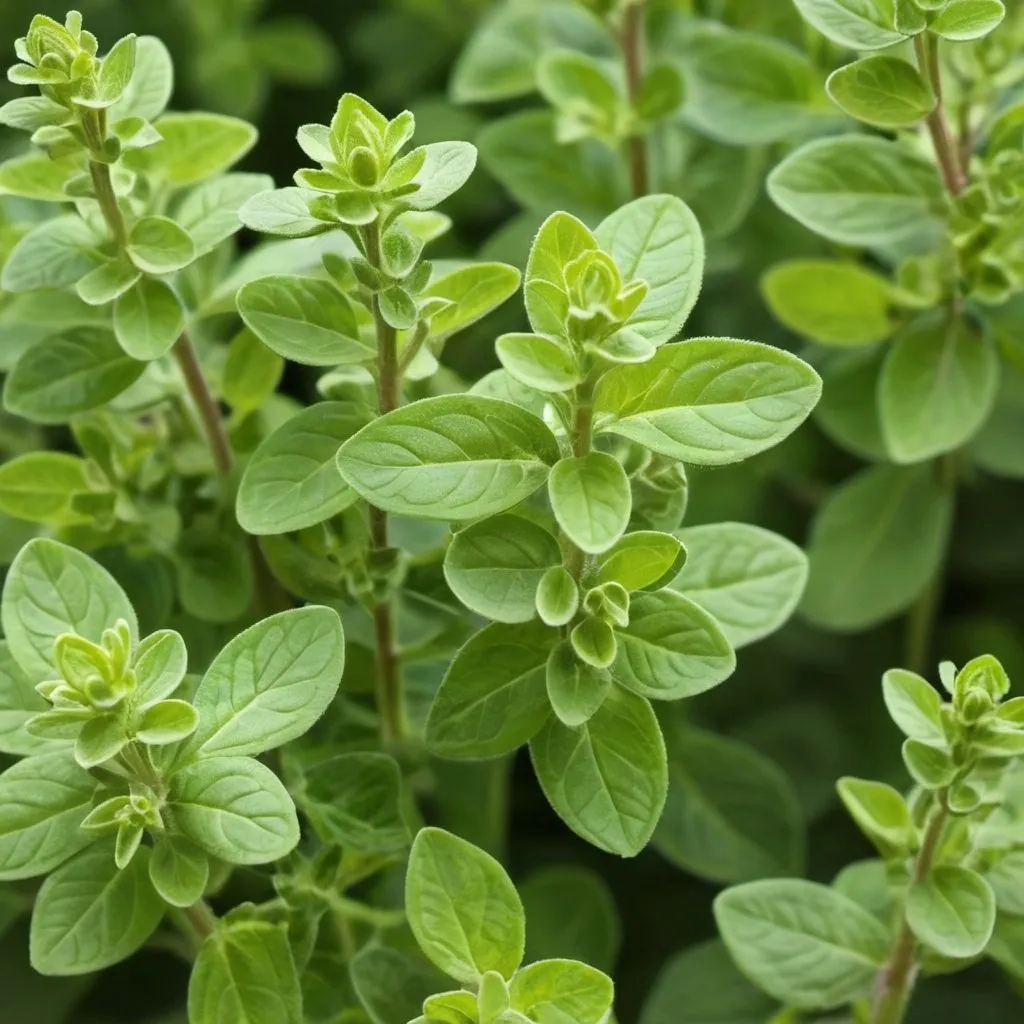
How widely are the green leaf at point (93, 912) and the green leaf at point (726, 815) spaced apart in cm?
43

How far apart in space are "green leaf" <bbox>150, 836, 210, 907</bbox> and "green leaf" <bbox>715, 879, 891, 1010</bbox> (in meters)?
0.31

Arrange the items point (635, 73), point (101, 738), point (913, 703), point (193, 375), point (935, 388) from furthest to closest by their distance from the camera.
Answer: point (635, 73) → point (935, 388) → point (193, 375) → point (913, 703) → point (101, 738)

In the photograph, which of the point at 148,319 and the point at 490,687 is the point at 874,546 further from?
the point at 148,319

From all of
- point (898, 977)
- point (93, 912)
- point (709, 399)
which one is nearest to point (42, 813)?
point (93, 912)

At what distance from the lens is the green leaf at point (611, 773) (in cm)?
69

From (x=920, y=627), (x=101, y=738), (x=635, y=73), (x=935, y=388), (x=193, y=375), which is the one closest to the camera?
(x=101, y=738)

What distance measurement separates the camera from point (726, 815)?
1.04 m

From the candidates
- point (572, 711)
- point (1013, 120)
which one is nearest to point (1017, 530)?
point (1013, 120)

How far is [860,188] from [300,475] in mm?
440

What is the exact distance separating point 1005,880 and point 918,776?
0.13 metres

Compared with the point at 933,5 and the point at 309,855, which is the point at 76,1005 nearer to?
Result: the point at 309,855

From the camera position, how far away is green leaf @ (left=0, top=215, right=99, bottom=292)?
0.78 meters

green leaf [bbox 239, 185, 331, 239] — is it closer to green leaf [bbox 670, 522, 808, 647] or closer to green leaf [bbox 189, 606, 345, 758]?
green leaf [bbox 189, 606, 345, 758]

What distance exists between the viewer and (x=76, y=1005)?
3.58 ft
